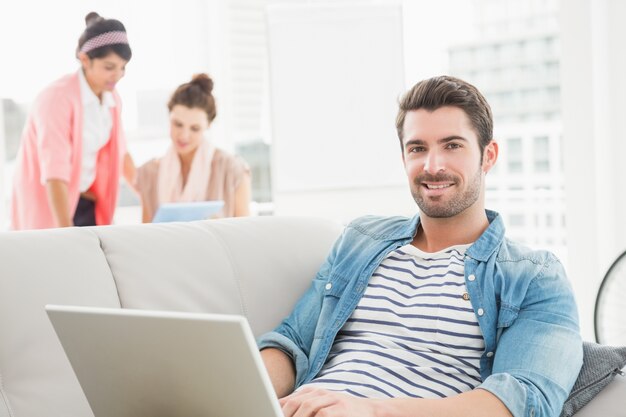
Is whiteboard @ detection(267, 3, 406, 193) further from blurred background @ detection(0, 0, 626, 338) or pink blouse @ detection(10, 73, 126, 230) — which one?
pink blouse @ detection(10, 73, 126, 230)

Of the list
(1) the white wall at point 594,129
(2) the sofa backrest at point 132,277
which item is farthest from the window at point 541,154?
(2) the sofa backrest at point 132,277

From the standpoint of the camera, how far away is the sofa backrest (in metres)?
1.46

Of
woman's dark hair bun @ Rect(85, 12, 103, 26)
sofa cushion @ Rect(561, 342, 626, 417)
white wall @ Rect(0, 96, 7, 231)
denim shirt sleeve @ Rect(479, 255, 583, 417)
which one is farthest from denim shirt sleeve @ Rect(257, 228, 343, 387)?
white wall @ Rect(0, 96, 7, 231)

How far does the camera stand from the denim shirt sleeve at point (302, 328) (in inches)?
67.0

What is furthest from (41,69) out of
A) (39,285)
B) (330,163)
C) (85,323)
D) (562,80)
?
(85,323)

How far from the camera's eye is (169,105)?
3.63m

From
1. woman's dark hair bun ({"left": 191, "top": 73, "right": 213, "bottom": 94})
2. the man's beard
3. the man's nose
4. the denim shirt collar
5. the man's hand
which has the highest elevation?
woman's dark hair bun ({"left": 191, "top": 73, "right": 213, "bottom": 94})

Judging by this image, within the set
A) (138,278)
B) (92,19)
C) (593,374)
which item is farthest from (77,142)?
(593,374)

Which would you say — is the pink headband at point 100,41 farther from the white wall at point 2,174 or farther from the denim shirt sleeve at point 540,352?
the denim shirt sleeve at point 540,352

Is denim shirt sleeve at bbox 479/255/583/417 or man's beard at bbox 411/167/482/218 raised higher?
man's beard at bbox 411/167/482/218

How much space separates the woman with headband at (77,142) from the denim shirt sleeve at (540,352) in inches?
84.5

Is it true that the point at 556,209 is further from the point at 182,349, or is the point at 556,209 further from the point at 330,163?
the point at 182,349

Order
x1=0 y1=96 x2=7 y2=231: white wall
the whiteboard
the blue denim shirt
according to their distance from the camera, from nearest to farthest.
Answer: the blue denim shirt
the whiteboard
x1=0 y1=96 x2=7 y2=231: white wall

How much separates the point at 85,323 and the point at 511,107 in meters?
4.04
